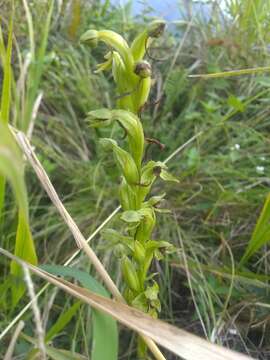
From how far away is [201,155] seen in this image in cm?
156

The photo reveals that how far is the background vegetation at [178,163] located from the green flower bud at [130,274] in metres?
0.13

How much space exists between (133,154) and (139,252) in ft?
0.44

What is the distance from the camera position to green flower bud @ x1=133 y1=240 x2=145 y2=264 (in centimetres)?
81

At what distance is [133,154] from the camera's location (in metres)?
0.78

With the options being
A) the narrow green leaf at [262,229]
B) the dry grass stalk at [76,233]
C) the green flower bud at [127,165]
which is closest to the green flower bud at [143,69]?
the green flower bud at [127,165]

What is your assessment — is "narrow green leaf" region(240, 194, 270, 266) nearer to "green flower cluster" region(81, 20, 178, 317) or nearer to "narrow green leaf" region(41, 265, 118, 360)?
"green flower cluster" region(81, 20, 178, 317)

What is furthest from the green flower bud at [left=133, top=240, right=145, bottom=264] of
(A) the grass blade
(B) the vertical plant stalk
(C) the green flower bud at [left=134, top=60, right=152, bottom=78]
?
(C) the green flower bud at [left=134, top=60, right=152, bottom=78]

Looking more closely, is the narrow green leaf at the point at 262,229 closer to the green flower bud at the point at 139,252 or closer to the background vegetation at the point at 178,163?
the background vegetation at the point at 178,163

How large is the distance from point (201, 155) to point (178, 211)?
0.20m

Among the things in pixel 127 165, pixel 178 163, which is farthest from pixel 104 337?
pixel 178 163

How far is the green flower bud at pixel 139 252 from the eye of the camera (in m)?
0.81

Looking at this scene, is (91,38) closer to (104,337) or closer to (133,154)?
(133,154)

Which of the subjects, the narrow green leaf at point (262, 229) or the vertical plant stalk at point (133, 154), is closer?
the vertical plant stalk at point (133, 154)

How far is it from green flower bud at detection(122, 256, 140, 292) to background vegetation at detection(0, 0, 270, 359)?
135 mm
